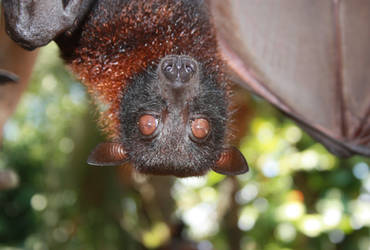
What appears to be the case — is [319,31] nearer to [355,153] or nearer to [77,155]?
[355,153]

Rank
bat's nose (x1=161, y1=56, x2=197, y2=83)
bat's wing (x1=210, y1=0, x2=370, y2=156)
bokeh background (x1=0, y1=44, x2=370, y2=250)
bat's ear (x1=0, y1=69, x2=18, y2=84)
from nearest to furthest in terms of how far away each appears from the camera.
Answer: bat's nose (x1=161, y1=56, x2=197, y2=83)
bat's ear (x1=0, y1=69, x2=18, y2=84)
bat's wing (x1=210, y1=0, x2=370, y2=156)
bokeh background (x1=0, y1=44, x2=370, y2=250)

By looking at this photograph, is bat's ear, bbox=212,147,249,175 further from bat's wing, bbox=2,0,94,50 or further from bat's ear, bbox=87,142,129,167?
bat's wing, bbox=2,0,94,50

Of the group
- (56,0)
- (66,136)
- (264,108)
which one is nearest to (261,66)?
(56,0)

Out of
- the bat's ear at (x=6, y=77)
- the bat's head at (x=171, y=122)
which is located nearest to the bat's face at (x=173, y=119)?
the bat's head at (x=171, y=122)

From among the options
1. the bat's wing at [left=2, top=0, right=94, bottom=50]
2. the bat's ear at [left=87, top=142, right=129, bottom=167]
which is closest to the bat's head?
the bat's ear at [left=87, top=142, right=129, bottom=167]

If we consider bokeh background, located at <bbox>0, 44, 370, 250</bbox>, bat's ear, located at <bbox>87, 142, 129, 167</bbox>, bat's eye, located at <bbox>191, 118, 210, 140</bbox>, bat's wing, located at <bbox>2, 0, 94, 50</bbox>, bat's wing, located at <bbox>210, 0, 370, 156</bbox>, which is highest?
bat's wing, located at <bbox>2, 0, 94, 50</bbox>

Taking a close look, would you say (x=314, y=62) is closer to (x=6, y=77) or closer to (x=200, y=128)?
(x=200, y=128)

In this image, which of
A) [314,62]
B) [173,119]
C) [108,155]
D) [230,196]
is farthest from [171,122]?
[230,196]
